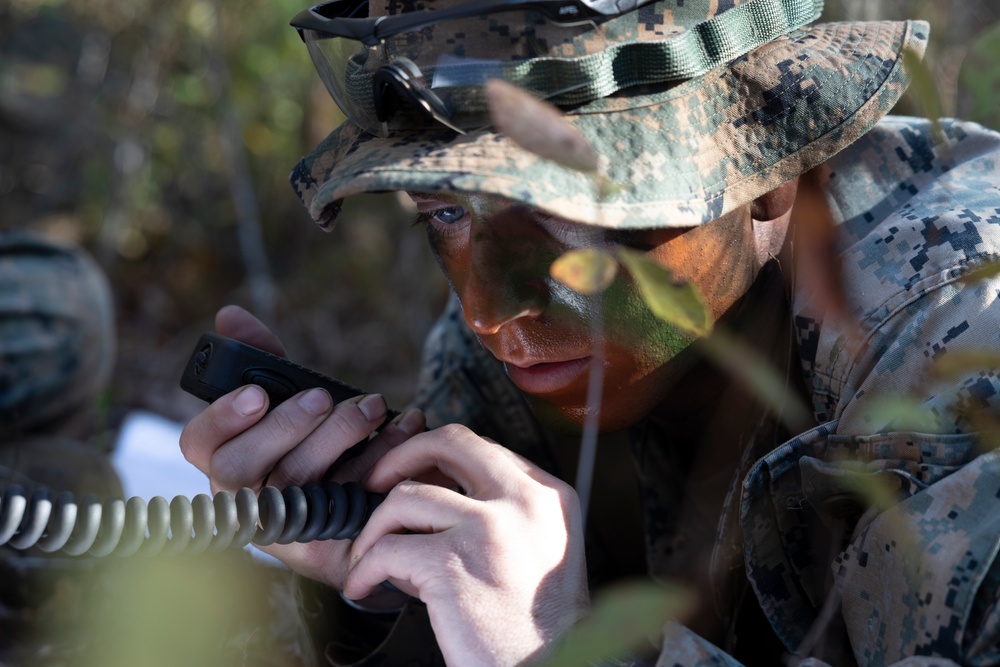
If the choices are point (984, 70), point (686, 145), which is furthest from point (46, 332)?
point (984, 70)

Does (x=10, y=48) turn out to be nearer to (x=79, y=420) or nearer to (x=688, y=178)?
(x=79, y=420)

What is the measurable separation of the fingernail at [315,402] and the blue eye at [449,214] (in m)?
0.41

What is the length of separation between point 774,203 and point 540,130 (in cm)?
92

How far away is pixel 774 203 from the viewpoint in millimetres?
1970

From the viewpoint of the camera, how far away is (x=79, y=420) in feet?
11.8

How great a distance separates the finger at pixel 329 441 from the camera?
1960 mm

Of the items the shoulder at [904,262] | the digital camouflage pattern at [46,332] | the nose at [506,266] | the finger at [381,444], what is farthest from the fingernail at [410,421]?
the digital camouflage pattern at [46,332]

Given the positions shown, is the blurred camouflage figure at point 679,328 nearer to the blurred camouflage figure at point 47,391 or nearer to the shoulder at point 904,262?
the shoulder at point 904,262

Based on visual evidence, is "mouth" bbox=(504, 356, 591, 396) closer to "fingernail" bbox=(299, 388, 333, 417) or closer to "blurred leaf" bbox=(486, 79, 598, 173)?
"fingernail" bbox=(299, 388, 333, 417)

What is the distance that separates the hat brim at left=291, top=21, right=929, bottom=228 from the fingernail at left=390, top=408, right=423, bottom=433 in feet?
1.43

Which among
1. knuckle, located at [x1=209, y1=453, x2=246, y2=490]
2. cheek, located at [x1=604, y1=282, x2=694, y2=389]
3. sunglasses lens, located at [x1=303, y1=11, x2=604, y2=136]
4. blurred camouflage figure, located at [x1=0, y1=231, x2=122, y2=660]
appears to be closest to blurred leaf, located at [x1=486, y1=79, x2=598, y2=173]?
sunglasses lens, located at [x1=303, y1=11, x2=604, y2=136]

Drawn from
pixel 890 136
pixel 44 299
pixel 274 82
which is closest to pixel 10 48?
pixel 274 82

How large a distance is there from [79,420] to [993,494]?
122 inches

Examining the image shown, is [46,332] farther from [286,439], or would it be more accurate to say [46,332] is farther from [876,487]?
[876,487]
